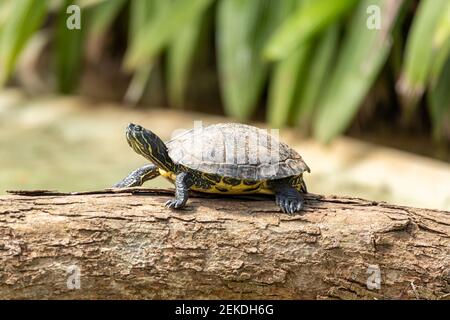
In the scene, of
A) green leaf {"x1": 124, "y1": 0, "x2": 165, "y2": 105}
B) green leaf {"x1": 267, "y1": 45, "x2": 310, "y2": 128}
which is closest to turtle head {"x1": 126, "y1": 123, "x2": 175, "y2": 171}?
green leaf {"x1": 267, "y1": 45, "x2": 310, "y2": 128}

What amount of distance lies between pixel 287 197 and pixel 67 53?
17.0 feet

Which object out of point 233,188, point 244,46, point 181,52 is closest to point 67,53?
point 181,52

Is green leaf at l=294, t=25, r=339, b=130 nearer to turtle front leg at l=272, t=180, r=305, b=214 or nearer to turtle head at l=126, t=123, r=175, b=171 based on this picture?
turtle front leg at l=272, t=180, r=305, b=214

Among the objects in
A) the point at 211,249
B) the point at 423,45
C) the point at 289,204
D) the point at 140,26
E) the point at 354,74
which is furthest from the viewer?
the point at 140,26

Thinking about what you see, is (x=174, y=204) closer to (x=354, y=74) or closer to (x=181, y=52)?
(x=354, y=74)

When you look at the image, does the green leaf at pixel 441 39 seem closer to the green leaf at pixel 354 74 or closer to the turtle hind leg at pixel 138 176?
the green leaf at pixel 354 74

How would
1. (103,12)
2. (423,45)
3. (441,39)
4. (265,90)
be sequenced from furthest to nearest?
(265,90), (103,12), (423,45), (441,39)

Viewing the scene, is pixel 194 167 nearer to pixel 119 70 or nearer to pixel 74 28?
pixel 74 28

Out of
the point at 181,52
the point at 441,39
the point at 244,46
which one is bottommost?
the point at 441,39

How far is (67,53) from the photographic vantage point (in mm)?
7883

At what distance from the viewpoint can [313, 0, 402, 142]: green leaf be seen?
636cm

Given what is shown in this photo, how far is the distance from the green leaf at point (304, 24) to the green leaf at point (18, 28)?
2460 millimetres

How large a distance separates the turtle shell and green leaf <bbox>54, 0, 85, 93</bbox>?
4.80m

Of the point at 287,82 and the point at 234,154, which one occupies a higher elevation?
the point at 287,82
